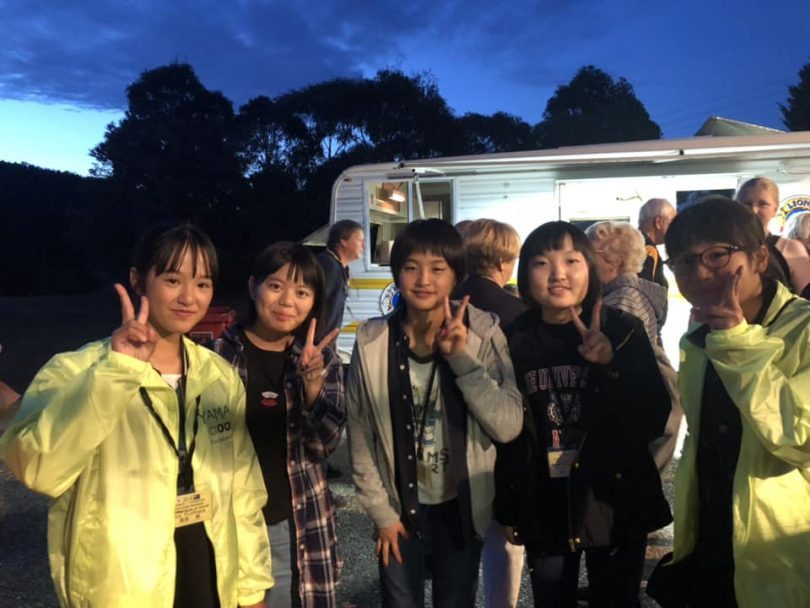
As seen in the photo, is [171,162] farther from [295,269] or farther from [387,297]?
[295,269]

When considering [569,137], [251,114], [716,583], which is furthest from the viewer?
[569,137]

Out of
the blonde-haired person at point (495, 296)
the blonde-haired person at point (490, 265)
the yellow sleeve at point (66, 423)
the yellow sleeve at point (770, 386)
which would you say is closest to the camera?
the yellow sleeve at point (770, 386)

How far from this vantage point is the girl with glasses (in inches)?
60.6

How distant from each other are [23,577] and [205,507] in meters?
2.58

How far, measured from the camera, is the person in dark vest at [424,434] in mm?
2164

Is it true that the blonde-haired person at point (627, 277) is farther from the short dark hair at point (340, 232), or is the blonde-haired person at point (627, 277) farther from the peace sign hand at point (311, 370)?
the short dark hair at point (340, 232)

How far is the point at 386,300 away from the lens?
7.76 meters

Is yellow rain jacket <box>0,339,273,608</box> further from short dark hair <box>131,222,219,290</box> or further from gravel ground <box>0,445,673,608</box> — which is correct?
gravel ground <box>0,445,673,608</box>

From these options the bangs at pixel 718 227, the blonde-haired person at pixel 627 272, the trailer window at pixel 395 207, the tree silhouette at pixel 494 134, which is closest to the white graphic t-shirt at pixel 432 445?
the bangs at pixel 718 227

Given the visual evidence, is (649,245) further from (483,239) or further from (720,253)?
(720,253)

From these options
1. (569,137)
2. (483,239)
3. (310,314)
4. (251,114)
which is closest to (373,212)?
(483,239)

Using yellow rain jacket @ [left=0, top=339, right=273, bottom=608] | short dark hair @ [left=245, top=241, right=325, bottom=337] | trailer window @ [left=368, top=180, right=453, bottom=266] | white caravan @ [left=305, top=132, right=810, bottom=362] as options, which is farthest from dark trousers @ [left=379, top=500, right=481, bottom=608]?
trailer window @ [left=368, top=180, right=453, bottom=266]

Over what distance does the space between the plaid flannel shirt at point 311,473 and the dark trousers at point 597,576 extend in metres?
0.72

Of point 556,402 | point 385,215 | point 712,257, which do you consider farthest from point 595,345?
point 385,215
